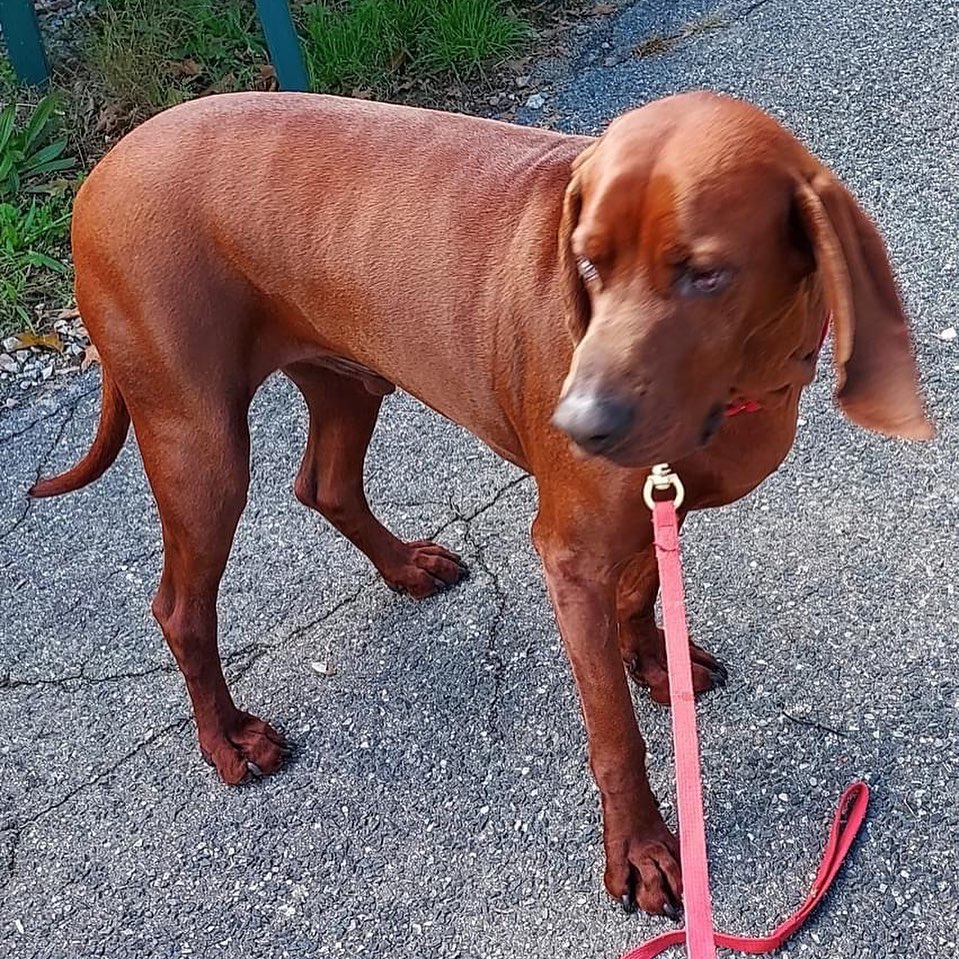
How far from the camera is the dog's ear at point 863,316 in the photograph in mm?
1870

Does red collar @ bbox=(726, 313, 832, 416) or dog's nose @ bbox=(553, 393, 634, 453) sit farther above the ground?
dog's nose @ bbox=(553, 393, 634, 453)

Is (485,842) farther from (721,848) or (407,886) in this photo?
(721,848)

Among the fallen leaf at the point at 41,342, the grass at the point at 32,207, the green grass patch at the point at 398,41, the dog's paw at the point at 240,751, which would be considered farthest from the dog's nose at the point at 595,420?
the green grass patch at the point at 398,41

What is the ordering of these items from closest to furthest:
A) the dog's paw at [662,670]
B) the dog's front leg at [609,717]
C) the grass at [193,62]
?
the dog's front leg at [609,717] → the dog's paw at [662,670] → the grass at [193,62]

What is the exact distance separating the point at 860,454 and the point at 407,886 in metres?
1.79

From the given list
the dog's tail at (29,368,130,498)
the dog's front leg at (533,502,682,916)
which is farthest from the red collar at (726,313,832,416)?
the dog's tail at (29,368,130,498)

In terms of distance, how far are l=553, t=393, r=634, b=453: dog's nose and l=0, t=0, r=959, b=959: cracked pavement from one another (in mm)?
1307

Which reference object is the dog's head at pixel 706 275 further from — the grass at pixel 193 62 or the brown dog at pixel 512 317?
the grass at pixel 193 62

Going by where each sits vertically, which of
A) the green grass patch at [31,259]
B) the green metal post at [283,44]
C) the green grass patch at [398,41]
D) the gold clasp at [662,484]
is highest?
the gold clasp at [662,484]

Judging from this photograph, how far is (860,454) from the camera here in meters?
3.71

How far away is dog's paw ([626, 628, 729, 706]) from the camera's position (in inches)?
123

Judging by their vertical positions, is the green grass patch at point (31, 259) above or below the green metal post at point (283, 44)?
below

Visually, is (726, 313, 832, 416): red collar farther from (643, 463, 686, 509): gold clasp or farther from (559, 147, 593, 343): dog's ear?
(559, 147, 593, 343): dog's ear

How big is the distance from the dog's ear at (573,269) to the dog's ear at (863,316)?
379 millimetres
